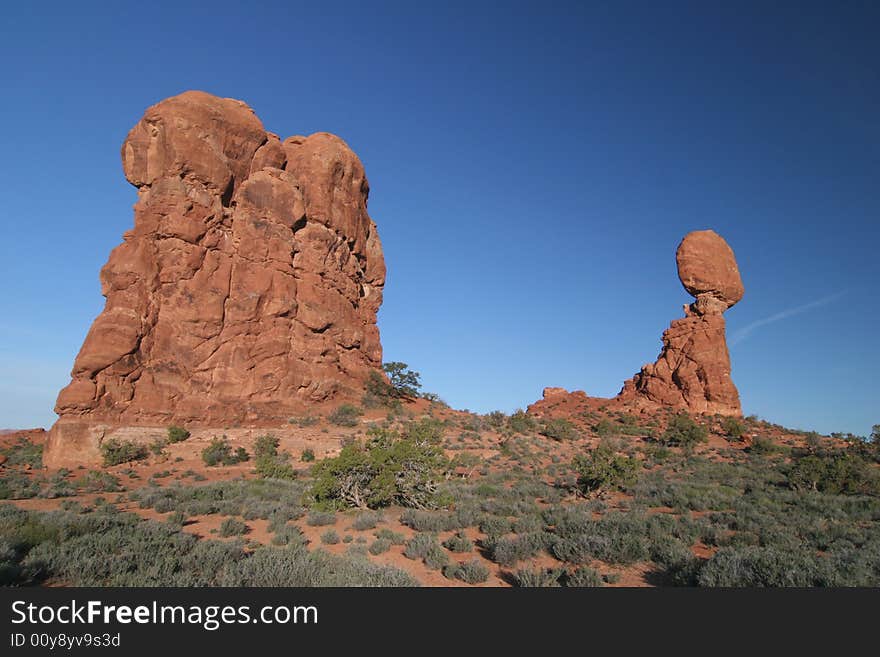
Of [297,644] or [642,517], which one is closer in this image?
[297,644]

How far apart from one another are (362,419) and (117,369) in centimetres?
1469

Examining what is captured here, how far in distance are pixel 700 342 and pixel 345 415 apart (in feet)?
106

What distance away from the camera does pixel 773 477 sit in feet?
61.9

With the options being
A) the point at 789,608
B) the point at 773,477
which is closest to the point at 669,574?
the point at 789,608

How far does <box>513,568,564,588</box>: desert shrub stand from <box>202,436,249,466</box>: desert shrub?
20.2 meters

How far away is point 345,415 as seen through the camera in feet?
101

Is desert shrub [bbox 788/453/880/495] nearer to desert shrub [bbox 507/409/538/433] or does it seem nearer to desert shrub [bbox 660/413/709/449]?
desert shrub [bbox 660/413/709/449]

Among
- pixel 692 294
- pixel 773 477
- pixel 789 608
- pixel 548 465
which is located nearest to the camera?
pixel 789 608

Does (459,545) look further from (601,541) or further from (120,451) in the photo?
(120,451)

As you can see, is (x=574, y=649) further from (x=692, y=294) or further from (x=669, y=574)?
(x=692, y=294)

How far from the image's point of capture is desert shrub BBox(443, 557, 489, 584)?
290 inches

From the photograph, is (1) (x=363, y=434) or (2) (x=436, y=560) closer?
(2) (x=436, y=560)

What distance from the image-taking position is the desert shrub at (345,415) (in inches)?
1177

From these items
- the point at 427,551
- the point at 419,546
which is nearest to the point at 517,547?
the point at 427,551
